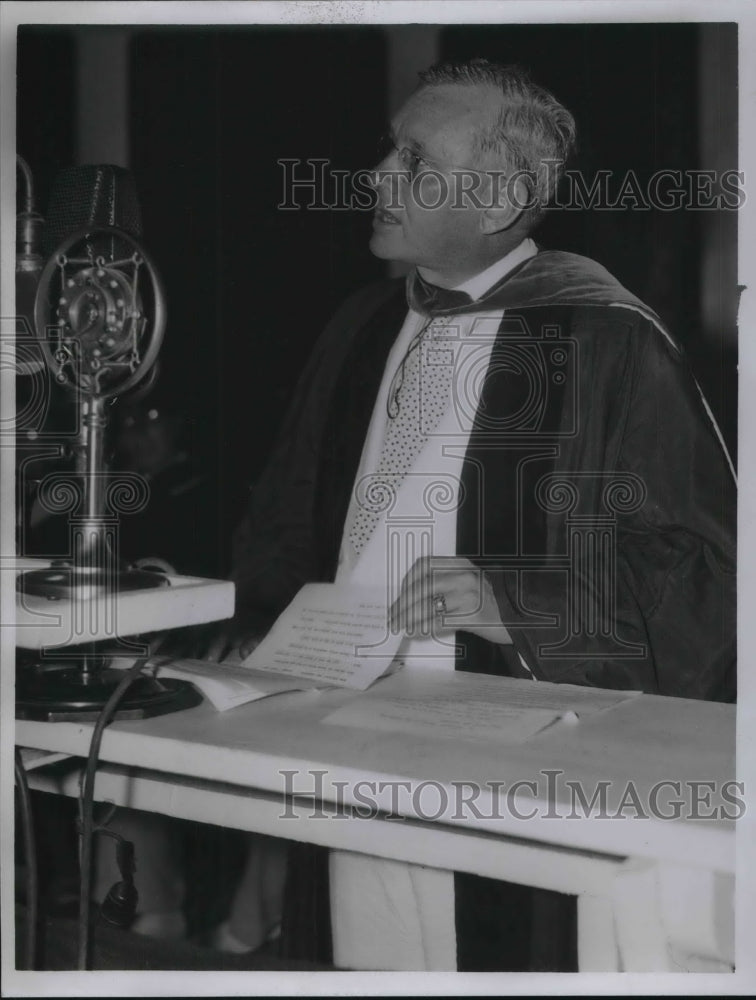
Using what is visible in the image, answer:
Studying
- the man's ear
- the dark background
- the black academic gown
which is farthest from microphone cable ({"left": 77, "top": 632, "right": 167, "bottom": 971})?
the man's ear

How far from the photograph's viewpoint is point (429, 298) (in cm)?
171

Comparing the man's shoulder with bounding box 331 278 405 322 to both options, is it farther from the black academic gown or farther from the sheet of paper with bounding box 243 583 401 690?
the sheet of paper with bounding box 243 583 401 690

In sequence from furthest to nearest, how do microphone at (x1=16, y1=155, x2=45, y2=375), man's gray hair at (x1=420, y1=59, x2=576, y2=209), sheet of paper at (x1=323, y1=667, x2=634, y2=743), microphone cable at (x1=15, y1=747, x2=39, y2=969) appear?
man's gray hair at (x1=420, y1=59, x2=576, y2=209), microphone at (x1=16, y1=155, x2=45, y2=375), microphone cable at (x1=15, y1=747, x2=39, y2=969), sheet of paper at (x1=323, y1=667, x2=634, y2=743)

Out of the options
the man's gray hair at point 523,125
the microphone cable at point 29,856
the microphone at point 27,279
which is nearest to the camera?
the microphone cable at point 29,856

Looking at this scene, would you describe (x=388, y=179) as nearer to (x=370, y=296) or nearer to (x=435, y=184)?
(x=435, y=184)

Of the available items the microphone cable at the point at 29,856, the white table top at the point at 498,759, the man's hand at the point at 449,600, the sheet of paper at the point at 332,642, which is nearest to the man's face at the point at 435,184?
the man's hand at the point at 449,600

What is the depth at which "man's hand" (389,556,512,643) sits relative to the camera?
55.4 inches

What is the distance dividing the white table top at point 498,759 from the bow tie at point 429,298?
2.48 ft

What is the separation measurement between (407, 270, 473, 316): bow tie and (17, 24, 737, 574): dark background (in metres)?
0.07

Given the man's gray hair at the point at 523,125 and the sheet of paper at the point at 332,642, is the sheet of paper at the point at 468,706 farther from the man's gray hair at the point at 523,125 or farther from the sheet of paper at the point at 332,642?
the man's gray hair at the point at 523,125

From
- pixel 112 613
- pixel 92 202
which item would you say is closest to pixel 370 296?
pixel 92 202

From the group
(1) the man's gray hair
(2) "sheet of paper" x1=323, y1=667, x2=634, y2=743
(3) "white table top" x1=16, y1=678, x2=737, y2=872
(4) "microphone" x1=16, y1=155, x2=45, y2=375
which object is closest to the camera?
(3) "white table top" x1=16, y1=678, x2=737, y2=872

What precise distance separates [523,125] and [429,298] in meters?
0.32

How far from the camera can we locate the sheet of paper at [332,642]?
126 cm
